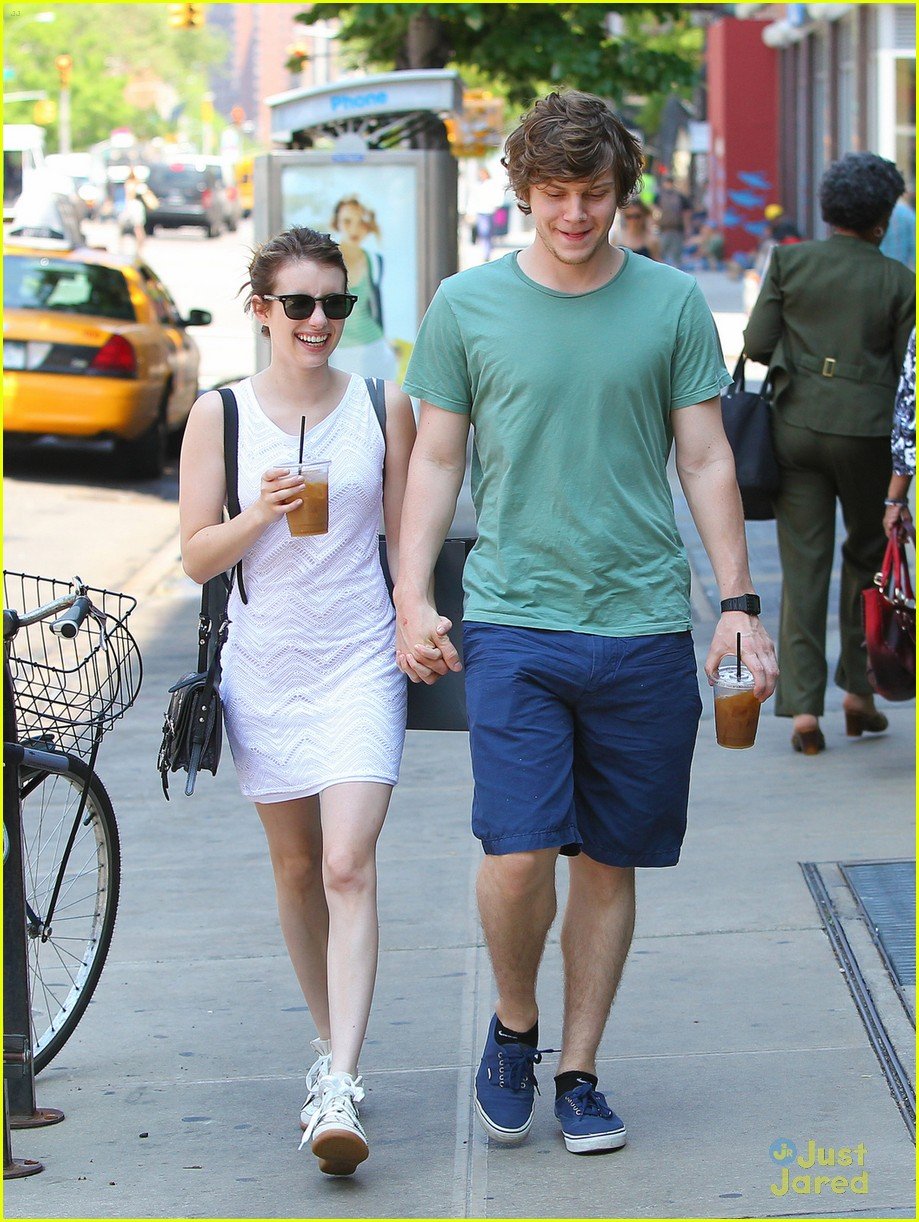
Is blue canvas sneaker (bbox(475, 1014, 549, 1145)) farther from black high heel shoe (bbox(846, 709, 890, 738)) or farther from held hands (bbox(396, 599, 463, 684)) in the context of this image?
black high heel shoe (bbox(846, 709, 890, 738))

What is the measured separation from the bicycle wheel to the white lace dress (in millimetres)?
616

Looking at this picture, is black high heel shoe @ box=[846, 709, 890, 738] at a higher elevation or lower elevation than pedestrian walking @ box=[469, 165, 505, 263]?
lower

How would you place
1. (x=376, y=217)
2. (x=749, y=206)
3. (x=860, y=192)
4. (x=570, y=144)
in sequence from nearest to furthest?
(x=570, y=144) < (x=860, y=192) < (x=376, y=217) < (x=749, y=206)

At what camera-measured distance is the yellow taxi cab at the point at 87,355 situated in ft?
46.5

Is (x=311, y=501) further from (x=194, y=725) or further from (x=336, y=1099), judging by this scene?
(x=336, y=1099)

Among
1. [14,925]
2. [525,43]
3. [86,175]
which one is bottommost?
[14,925]

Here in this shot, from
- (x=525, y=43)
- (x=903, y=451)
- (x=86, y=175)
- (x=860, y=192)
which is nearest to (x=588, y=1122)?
(x=903, y=451)

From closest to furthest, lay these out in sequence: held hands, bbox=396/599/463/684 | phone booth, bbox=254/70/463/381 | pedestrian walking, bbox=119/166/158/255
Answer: held hands, bbox=396/599/463/684 → phone booth, bbox=254/70/463/381 → pedestrian walking, bbox=119/166/158/255

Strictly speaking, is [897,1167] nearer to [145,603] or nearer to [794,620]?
[794,620]

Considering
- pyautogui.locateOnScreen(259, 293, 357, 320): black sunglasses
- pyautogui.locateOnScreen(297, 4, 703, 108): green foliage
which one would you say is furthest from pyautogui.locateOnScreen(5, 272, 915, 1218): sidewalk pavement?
pyautogui.locateOnScreen(297, 4, 703, 108): green foliage

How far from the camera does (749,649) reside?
12.3 ft

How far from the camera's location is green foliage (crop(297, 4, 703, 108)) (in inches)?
675

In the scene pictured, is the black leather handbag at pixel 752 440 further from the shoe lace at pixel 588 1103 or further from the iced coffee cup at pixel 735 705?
the shoe lace at pixel 588 1103

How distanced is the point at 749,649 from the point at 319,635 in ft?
2.75
